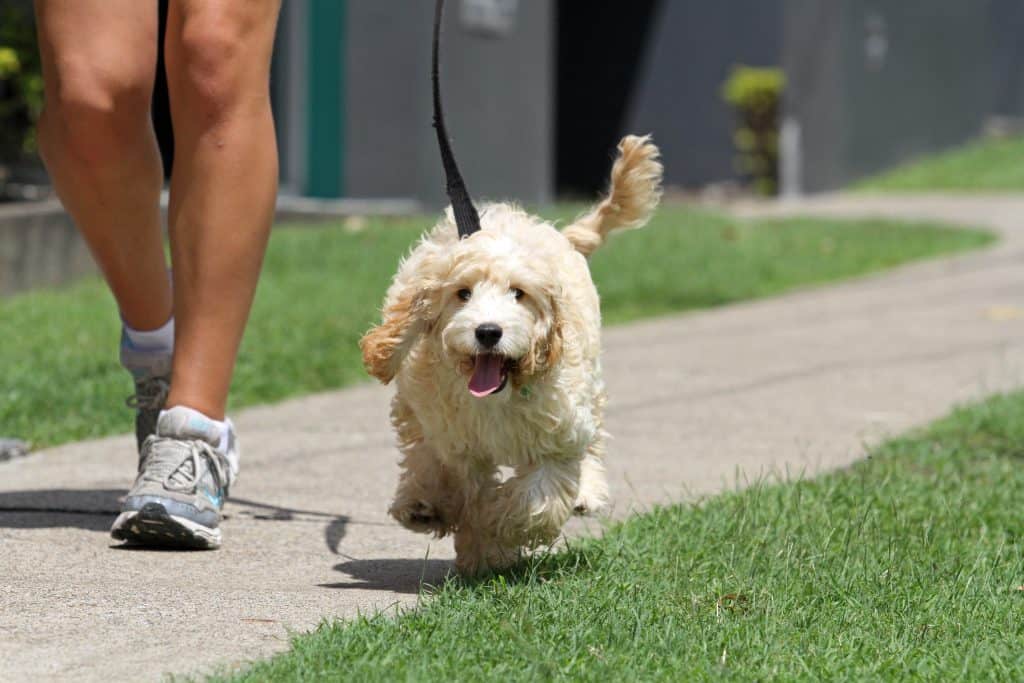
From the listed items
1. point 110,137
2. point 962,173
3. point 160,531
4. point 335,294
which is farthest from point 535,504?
point 962,173

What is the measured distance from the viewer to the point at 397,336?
3.74 m

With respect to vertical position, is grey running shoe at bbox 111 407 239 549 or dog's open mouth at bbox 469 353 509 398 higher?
dog's open mouth at bbox 469 353 509 398

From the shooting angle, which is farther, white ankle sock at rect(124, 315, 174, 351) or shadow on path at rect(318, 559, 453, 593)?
white ankle sock at rect(124, 315, 174, 351)

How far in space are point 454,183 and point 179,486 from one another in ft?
2.99

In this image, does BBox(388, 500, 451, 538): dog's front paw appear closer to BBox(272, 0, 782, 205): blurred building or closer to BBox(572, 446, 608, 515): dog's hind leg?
BBox(572, 446, 608, 515): dog's hind leg

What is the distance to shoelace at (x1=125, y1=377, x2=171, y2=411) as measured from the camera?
4434 millimetres

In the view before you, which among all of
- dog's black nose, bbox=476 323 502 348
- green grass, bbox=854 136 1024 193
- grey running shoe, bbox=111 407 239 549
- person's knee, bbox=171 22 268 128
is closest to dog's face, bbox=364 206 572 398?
dog's black nose, bbox=476 323 502 348

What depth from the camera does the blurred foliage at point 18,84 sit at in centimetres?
941

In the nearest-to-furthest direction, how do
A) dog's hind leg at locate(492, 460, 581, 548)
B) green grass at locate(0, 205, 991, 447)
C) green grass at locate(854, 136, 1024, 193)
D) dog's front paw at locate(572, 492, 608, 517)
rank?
dog's hind leg at locate(492, 460, 581, 548) → dog's front paw at locate(572, 492, 608, 517) → green grass at locate(0, 205, 991, 447) → green grass at locate(854, 136, 1024, 193)

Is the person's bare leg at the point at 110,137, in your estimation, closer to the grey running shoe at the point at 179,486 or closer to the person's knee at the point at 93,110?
the person's knee at the point at 93,110

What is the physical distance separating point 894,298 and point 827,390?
308 centimetres

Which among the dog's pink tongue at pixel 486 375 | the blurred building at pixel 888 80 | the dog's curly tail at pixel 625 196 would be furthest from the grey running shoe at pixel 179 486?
the blurred building at pixel 888 80

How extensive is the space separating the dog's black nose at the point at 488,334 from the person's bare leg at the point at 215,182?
94cm

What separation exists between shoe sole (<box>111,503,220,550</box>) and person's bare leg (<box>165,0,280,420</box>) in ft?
1.12
